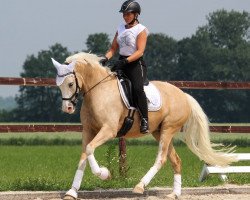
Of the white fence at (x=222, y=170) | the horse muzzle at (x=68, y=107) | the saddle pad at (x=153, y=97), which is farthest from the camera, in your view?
the white fence at (x=222, y=170)

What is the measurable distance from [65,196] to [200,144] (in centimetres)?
231

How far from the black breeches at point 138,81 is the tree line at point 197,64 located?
56.7 meters

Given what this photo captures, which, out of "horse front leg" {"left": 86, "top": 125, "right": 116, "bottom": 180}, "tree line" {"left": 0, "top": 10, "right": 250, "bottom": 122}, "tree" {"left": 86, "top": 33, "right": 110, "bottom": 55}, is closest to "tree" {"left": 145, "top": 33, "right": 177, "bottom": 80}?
"tree line" {"left": 0, "top": 10, "right": 250, "bottom": 122}

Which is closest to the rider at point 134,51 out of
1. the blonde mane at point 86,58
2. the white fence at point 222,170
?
the blonde mane at point 86,58

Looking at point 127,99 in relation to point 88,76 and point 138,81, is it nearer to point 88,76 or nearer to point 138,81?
point 138,81

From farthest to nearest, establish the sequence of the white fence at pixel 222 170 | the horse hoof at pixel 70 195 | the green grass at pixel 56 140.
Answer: the green grass at pixel 56 140 < the white fence at pixel 222 170 < the horse hoof at pixel 70 195

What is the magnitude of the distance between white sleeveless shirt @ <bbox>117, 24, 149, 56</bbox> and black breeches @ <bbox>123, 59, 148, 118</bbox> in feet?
0.55

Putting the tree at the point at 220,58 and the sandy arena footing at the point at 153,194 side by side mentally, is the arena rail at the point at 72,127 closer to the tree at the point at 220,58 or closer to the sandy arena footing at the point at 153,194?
the sandy arena footing at the point at 153,194

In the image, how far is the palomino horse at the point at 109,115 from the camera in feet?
29.4

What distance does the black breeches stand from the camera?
9.49 m

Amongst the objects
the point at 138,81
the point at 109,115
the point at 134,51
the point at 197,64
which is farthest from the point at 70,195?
the point at 197,64

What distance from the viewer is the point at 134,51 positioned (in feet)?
31.3

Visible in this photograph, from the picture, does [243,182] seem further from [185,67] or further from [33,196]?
[185,67]

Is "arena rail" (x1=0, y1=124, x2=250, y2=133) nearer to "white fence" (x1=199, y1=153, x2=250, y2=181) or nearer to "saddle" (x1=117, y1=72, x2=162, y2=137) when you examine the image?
"white fence" (x1=199, y1=153, x2=250, y2=181)
